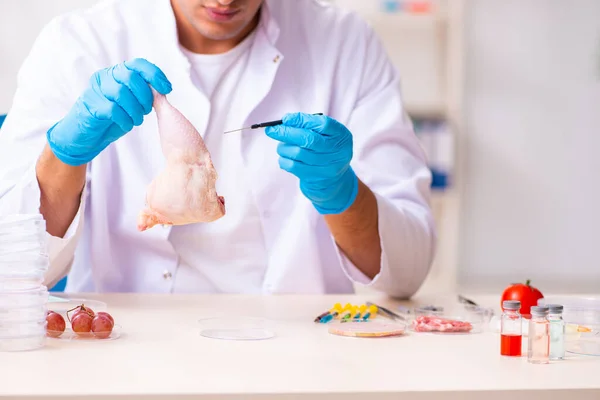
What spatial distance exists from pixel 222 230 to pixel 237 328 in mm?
517

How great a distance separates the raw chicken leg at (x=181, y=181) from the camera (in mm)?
1300

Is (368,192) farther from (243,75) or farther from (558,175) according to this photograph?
(558,175)

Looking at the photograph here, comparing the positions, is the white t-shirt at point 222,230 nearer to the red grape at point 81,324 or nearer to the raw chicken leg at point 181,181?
the raw chicken leg at point 181,181

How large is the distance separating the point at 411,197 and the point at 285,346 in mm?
738

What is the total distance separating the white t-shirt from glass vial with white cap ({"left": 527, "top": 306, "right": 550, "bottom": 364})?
84 centimetres

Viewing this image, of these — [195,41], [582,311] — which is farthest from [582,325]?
[195,41]

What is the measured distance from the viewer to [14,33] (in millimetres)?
3453

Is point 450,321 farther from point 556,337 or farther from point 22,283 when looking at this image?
point 22,283

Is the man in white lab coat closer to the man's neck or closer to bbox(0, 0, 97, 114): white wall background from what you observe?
the man's neck

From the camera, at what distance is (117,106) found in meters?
1.33

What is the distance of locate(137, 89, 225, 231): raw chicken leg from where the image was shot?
130 centimetres

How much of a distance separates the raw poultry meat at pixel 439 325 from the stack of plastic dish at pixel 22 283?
60 cm

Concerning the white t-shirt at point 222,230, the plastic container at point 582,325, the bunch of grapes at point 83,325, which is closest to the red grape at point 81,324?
the bunch of grapes at point 83,325

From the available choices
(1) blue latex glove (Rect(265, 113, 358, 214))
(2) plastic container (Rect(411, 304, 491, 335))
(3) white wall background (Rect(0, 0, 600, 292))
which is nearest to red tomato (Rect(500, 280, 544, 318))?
(2) plastic container (Rect(411, 304, 491, 335))
